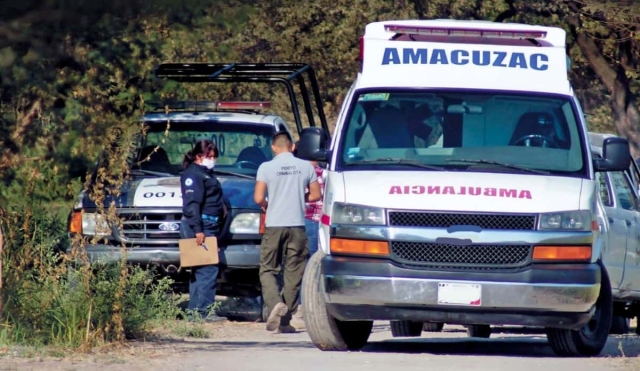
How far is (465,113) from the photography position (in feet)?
32.5

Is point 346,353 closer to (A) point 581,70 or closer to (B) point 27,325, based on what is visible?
(B) point 27,325

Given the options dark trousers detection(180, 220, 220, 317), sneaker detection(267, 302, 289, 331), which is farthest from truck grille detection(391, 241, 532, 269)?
dark trousers detection(180, 220, 220, 317)

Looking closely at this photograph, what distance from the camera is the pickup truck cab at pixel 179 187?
40.3 feet

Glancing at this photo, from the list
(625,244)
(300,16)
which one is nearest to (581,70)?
(300,16)

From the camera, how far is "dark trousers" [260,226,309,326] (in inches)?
471

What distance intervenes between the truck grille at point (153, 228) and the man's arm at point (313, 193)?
4.09 ft

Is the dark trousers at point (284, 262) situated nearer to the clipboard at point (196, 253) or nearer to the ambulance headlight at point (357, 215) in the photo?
the clipboard at point (196, 253)

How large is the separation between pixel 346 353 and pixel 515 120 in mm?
2149

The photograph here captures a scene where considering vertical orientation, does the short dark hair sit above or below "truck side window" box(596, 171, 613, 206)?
above

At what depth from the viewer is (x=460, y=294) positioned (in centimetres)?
888

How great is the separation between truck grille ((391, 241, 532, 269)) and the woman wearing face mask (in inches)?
133

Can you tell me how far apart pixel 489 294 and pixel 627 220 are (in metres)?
4.14

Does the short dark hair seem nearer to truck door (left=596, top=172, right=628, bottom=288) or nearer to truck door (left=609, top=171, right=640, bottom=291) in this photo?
truck door (left=596, top=172, right=628, bottom=288)

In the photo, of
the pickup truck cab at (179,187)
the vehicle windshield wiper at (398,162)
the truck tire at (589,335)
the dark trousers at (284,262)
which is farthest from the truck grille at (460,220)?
the dark trousers at (284,262)
